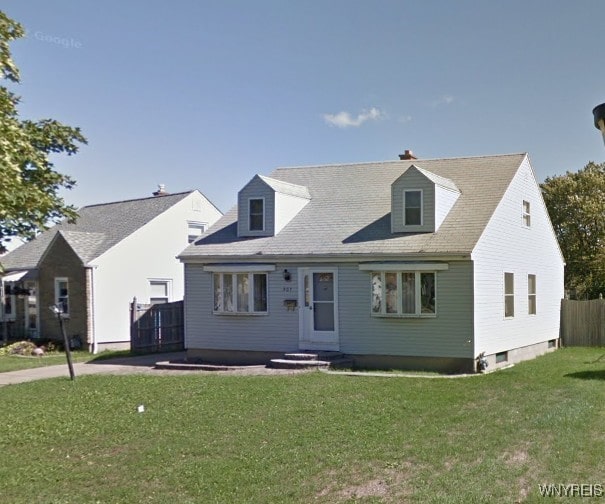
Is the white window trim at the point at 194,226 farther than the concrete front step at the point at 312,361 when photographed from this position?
Yes

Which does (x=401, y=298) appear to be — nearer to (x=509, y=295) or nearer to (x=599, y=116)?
(x=509, y=295)

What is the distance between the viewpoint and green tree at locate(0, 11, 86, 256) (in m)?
10.5

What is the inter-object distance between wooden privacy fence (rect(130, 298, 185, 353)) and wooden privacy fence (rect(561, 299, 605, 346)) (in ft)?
45.4

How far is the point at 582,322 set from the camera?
→ 2333 cm

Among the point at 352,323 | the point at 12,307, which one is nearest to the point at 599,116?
the point at 352,323

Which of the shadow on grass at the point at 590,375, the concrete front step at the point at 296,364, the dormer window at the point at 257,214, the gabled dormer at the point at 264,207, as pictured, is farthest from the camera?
the dormer window at the point at 257,214

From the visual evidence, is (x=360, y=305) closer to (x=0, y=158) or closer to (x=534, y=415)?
(x=534, y=415)

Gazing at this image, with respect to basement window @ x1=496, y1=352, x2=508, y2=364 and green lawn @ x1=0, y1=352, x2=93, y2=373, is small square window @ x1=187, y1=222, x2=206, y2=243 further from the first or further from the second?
basement window @ x1=496, y1=352, x2=508, y2=364

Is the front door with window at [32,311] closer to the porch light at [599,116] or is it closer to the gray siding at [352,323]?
the gray siding at [352,323]

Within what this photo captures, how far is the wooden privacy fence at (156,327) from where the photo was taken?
22.5 meters

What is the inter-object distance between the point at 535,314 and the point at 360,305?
22.3ft

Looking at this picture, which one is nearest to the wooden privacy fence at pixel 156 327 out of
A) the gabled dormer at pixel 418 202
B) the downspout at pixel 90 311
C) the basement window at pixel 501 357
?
the downspout at pixel 90 311

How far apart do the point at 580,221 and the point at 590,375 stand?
18841 mm

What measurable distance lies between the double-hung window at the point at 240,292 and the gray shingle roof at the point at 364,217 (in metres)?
0.65
